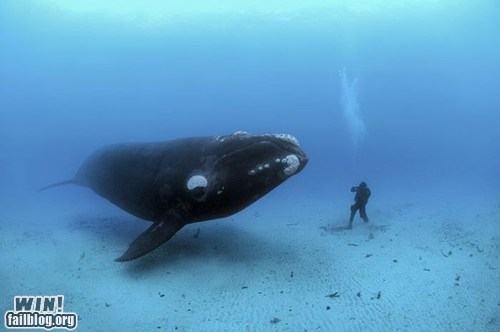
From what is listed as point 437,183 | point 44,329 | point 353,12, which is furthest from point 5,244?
point 353,12

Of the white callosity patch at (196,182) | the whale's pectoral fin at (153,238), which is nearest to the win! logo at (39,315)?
the whale's pectoral fin at (153,238)

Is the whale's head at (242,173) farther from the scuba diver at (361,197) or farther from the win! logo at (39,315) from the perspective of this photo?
the scuba diver at (361,197)

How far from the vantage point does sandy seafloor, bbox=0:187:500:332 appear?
6344 millimetres

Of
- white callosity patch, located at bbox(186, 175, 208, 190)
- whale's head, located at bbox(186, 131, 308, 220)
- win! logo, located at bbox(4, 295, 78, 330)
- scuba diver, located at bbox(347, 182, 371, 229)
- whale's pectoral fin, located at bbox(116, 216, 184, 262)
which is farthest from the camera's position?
scuba diver, located at bbox(347, 182, 371, 229)

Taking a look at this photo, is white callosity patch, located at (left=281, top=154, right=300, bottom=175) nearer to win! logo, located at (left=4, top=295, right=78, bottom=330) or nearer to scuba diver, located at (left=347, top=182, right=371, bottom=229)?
win! logo, located at (left=4, top=295, right=78, bottom=330)

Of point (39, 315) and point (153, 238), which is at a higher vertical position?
point (153, 238)

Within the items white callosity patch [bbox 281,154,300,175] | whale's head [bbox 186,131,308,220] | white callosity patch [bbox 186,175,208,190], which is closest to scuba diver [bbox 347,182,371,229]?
whale's head [bbox 186,131,308,220]

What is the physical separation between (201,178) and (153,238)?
1.41 metres

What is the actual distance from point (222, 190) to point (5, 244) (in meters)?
5.96

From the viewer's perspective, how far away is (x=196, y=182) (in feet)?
26.1

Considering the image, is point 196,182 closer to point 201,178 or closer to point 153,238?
point 201,178

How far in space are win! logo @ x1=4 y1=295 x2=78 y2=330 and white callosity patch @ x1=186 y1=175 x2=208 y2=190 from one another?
9.48 ft

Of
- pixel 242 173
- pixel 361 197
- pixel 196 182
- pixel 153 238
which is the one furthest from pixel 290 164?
pixel 361 197

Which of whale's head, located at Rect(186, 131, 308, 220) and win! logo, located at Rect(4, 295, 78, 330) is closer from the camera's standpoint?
win! logo, located at Rect(4, 295, 78, 330)
